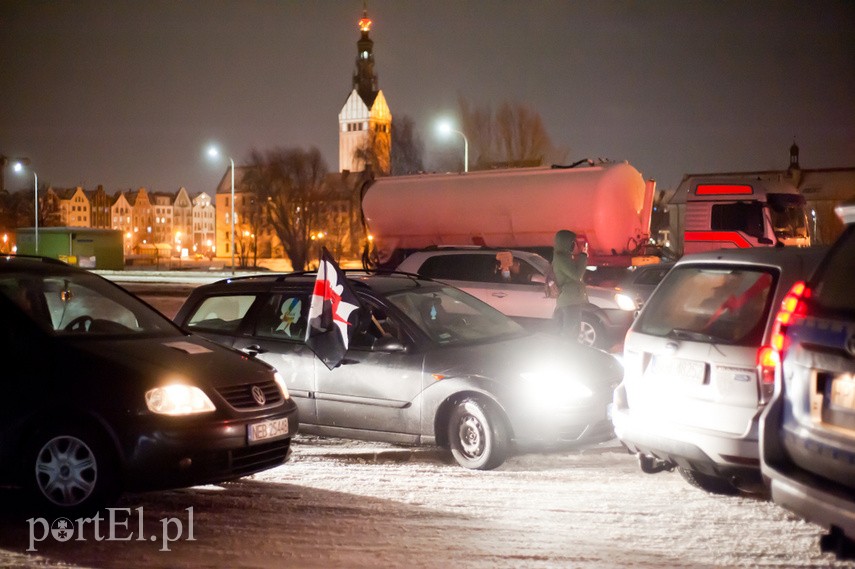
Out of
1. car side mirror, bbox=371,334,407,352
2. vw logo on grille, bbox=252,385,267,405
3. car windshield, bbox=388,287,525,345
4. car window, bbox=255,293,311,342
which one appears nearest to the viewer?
vw logo on grille, bbox=252,385,267,405

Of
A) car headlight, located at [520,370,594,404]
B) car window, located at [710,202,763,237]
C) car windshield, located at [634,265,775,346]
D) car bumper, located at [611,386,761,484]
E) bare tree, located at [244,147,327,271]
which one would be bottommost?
car bumper, located at [611,386,761,484]

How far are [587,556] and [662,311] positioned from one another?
1.96m

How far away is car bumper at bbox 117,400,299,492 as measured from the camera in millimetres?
6047

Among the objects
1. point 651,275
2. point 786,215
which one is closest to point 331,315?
point 651,275

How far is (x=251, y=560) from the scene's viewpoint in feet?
17.5

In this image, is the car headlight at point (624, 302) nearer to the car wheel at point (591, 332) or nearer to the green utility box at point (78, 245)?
the car wheel at point (591, 332)

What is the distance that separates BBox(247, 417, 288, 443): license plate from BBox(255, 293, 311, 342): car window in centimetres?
221

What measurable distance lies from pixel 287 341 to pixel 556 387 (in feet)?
8.59

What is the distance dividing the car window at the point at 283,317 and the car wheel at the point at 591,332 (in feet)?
24.8

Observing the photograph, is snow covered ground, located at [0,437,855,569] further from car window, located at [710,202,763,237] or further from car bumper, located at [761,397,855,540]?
car window, located at [710,202,763,237]

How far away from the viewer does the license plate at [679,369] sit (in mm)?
6133

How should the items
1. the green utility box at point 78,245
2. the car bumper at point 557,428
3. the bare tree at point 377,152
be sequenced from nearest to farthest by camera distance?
the car bumper at point 557,428, the green utility box at point 78,245, the bare tree at point 377,152

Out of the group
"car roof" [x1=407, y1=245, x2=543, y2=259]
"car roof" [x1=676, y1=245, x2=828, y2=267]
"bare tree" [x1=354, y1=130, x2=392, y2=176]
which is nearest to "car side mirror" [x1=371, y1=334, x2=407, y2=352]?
"car roof" [x1=676, y1=245, x2=828, y2=267]

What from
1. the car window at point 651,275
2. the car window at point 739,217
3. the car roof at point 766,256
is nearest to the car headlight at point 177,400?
the car roof at point 766,256
